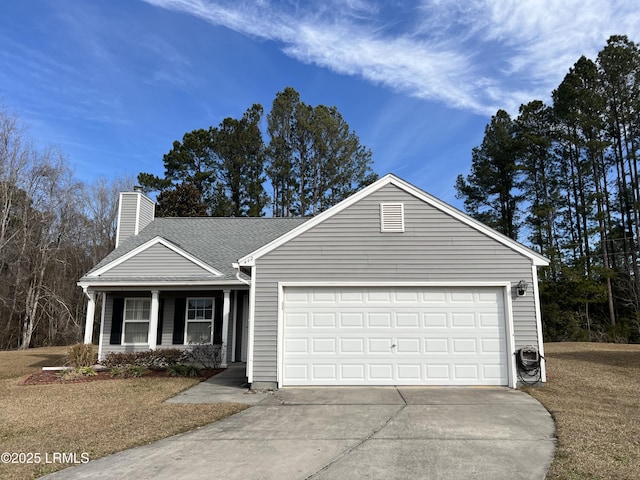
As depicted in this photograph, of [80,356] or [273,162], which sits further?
[273,162]

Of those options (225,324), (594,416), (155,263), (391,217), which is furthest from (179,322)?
(594,416)

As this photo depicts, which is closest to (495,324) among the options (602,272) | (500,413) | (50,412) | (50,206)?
(500,413)

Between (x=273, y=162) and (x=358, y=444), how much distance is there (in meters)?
27.8

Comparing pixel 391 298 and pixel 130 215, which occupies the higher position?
pixel 130 215

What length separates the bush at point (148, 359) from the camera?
→ 1216 cm

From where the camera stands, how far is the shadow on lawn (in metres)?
12.5

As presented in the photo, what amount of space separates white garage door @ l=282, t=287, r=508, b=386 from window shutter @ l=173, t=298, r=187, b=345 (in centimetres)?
542

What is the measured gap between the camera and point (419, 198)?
9.88 meters

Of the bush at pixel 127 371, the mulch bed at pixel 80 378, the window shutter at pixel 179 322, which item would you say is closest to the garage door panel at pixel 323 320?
the mulch bed at pixel 80 378

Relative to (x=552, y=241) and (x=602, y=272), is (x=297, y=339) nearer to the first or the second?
(x=602, y=272)

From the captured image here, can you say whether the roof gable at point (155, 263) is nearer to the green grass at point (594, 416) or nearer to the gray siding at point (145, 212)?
the gray siding at point (145, 212)

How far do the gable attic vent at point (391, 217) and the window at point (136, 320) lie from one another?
857cm

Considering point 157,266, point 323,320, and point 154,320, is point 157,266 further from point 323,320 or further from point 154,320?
point 323,320

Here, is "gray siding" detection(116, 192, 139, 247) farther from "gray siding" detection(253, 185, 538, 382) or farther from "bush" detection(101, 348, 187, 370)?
"gray siding" detection(253, 185, 538, 382)
